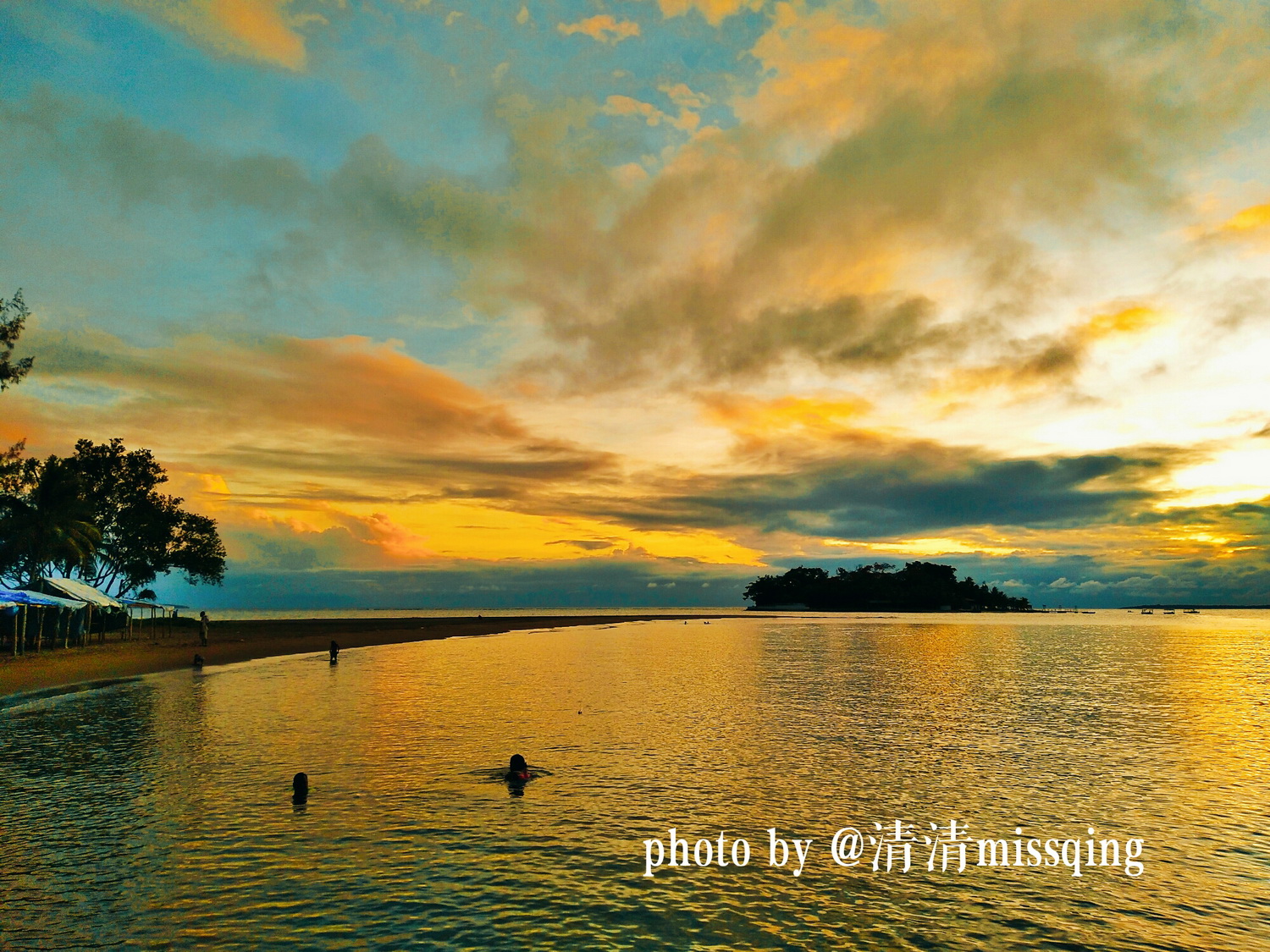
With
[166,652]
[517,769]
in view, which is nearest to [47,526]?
[166,652]

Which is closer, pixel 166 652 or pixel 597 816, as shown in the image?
pixel 597 816

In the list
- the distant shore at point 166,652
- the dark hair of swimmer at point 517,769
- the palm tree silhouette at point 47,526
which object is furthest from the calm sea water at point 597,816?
the palm tree silhouette at point 47,526

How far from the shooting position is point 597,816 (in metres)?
20.1

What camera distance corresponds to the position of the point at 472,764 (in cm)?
2609

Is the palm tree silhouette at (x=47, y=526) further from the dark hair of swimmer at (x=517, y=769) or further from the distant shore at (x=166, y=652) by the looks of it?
the dark hair of swimmer at (x=517, y=769)

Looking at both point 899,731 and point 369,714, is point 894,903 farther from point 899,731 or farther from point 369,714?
point 369,714

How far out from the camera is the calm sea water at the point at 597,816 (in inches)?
535

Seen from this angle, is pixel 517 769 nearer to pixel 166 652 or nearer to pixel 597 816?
pixel 597 816

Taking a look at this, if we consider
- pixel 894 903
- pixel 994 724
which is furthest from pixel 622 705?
pixel 894 903

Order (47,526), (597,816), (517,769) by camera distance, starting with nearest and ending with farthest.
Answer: (597,816), (517,769), (47,526)

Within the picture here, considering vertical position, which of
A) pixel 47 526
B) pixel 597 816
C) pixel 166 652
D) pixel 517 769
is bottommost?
Result: pixel 166 652

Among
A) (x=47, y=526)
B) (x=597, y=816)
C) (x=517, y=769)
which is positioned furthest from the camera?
(x=47, y=526)

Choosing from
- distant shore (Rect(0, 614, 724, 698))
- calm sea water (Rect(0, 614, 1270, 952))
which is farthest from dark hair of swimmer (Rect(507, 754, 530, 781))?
distant shore (Rect(0, 614, 724, 698))

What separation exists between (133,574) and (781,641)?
89.7 metres
